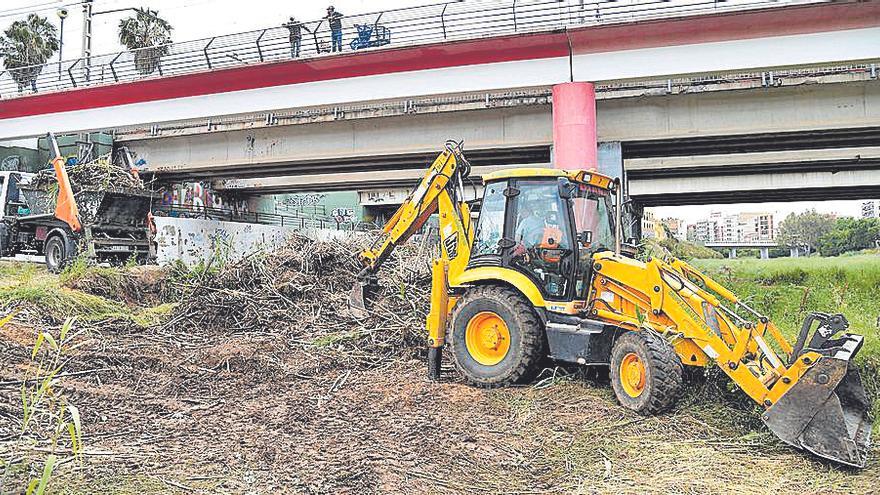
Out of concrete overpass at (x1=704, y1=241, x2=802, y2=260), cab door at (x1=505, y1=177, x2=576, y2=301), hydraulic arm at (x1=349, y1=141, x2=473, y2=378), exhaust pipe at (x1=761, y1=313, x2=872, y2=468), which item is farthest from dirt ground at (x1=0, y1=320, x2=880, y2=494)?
concrete overpass at (x1=704, y1=241, x2=802, y2=260)

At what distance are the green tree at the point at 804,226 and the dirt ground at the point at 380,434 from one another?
9336 centimetres

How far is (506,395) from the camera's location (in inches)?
275

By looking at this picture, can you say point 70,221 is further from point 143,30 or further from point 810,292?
point 143,30

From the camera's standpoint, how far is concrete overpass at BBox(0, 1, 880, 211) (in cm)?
1493

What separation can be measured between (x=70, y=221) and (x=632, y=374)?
13.6 metres

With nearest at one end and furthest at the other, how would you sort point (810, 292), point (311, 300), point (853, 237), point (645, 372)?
point (645, 372)
point (311, 300)
point (810, 292)
point (853, 237)

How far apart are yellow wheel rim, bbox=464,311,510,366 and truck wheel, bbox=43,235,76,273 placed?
12.0m

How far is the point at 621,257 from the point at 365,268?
13.0ft

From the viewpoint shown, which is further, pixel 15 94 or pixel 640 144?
pixel 15 94

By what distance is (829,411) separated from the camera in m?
4.77

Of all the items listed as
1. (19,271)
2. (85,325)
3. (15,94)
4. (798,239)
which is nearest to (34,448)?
(85,325)

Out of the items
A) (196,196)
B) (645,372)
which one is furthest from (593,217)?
(196,196)

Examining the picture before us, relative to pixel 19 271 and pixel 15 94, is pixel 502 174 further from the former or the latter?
pixel 15 94

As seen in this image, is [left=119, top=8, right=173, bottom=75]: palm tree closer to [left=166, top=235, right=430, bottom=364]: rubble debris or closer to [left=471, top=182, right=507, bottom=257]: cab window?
[left=166, top=235, right=430, bottom=364]: rubble debris
